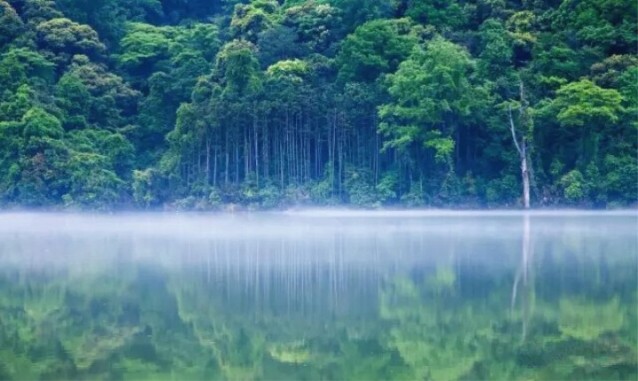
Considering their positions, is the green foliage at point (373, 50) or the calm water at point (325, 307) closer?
the calm water at point (325, 307)

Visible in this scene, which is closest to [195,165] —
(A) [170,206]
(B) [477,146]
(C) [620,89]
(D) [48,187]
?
(A) [170,206]

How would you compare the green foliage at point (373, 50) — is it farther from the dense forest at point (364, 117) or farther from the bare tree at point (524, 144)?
the bare tree at point (524, 144)

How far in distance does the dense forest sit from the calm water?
10335 millimetres

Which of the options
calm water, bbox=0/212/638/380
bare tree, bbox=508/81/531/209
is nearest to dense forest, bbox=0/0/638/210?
bare tree, bbox=508/81/531/209

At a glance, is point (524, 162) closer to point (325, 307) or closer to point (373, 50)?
point (373, 50)

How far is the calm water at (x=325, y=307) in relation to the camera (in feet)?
30.3

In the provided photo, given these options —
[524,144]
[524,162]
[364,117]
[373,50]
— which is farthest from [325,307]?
[373,50]

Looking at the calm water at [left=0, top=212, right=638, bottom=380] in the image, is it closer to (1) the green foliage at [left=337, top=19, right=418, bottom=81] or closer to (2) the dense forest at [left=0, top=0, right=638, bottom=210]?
(2) the dense forest at [left=0, top=0, right=638, bottom=210]

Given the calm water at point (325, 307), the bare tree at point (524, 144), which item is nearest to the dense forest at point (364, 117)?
the bare tree at point (524, 144)

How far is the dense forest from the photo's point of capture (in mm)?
33125

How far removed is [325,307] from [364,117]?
2225 centimetres

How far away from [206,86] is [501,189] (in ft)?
35.9

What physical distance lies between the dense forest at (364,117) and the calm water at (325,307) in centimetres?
1033

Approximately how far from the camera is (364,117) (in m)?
34.4
